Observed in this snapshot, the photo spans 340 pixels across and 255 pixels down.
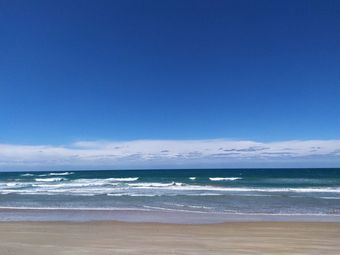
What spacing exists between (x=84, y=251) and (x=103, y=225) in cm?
401

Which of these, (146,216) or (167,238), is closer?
(167,238)

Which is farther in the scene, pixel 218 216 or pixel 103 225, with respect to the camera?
pixel 218 216

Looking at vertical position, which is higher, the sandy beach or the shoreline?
the shoreline

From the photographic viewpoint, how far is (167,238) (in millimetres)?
9766

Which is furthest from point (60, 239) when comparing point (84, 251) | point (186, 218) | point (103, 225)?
point (186, 218)

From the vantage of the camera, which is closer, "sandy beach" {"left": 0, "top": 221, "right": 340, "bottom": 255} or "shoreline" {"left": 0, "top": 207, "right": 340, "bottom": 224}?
"sandy beach" {"left": 0, "top": 221, "right": 340, "bottom": 255}

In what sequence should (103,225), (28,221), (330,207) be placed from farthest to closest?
1. (330,207)
2. (28,221)
3. (103,225)

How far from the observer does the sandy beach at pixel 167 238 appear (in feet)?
27.7

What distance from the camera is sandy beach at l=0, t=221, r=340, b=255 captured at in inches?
332

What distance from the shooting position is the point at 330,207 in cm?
1689

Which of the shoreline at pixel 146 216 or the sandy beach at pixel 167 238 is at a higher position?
the shoreline at pixel 146 216

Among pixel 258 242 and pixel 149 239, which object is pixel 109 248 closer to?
pixel 149 239

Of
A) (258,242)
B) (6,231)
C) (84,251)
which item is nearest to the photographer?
(84,251)

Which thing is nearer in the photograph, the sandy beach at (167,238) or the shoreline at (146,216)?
the sandy beach at (167,238)
